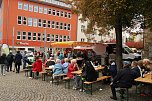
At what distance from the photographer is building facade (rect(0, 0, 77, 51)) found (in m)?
55.4

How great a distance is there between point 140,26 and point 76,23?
176 feet

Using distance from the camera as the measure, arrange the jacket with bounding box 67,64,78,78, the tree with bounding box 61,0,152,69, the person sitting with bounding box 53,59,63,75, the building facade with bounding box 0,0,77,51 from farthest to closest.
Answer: the building facade with bounding box 0,0,77,51 < the person sitting with bounding box 53,59,63,75 < the jacket with bounding box 67,64,78,78 < the tree with bounding box 61,0,152,69

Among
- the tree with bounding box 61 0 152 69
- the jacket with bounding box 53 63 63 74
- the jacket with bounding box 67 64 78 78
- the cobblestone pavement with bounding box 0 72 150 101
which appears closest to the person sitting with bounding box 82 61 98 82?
the cobblestone pavement with bounding box 0 72 150 101

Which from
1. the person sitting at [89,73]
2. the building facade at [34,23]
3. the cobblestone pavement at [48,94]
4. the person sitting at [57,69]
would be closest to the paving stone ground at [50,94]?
the cobblestone pavement at [48,94]

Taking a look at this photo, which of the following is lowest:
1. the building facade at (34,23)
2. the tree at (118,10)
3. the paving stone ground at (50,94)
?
the paving stone ground at (50,94)

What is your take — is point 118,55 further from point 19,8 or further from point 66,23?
point 66,23

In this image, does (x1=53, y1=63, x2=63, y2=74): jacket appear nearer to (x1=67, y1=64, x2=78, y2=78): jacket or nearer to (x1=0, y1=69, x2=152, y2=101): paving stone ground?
(x1=67, y1=64, x2=78, y2=78): jacket

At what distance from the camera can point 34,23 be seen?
197ft

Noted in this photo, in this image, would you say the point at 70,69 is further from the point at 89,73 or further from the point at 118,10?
the point at 118,10

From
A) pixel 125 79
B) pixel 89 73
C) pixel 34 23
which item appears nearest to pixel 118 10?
pixel 89 73

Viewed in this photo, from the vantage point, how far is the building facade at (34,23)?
5538 centimetres

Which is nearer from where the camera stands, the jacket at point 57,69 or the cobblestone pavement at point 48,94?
the cobblestone pavement at point 48,94

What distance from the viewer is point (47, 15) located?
207 ft

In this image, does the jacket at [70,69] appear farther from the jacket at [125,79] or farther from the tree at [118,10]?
the jacket at [125,79]
